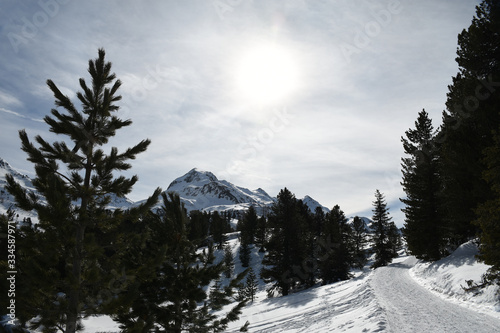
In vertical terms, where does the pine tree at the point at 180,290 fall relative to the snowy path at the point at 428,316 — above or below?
above

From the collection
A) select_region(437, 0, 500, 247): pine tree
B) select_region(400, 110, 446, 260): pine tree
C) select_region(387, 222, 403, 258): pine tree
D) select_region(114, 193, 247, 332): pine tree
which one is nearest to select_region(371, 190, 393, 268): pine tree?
select_region(387, 222, 403, 258): pine tree

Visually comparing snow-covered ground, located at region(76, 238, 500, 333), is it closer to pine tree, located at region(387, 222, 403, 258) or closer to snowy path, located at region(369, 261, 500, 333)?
snowy path, located at region(369, 261, 500, 333)

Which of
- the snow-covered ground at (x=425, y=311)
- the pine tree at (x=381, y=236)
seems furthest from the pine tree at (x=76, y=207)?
the pine tree at (x=381, y=236)

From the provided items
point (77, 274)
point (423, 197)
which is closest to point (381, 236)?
point (423, 197)

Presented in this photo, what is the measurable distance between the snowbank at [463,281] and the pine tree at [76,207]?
42.2 feet

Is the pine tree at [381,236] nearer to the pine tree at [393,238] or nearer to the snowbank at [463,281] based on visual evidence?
the pine tree at [393,238]

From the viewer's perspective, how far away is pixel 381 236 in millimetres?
40406

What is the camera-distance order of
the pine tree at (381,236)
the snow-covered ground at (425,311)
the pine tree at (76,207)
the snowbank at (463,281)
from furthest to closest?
1. the pine tree at (381,236)
2. the snowbank at (463,281)
3. the snow-covered ground at (425,311)
4. the pine tree at (76,207)

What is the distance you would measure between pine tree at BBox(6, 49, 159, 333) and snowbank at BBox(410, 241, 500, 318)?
12852 mm

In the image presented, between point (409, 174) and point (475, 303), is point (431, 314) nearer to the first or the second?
point (475, 303)

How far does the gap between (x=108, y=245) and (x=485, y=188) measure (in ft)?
62.8

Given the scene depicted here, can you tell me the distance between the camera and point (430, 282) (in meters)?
16.8

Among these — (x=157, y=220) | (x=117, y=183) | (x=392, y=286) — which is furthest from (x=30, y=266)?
(x=392, y=286)

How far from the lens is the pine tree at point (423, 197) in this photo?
24984mm
